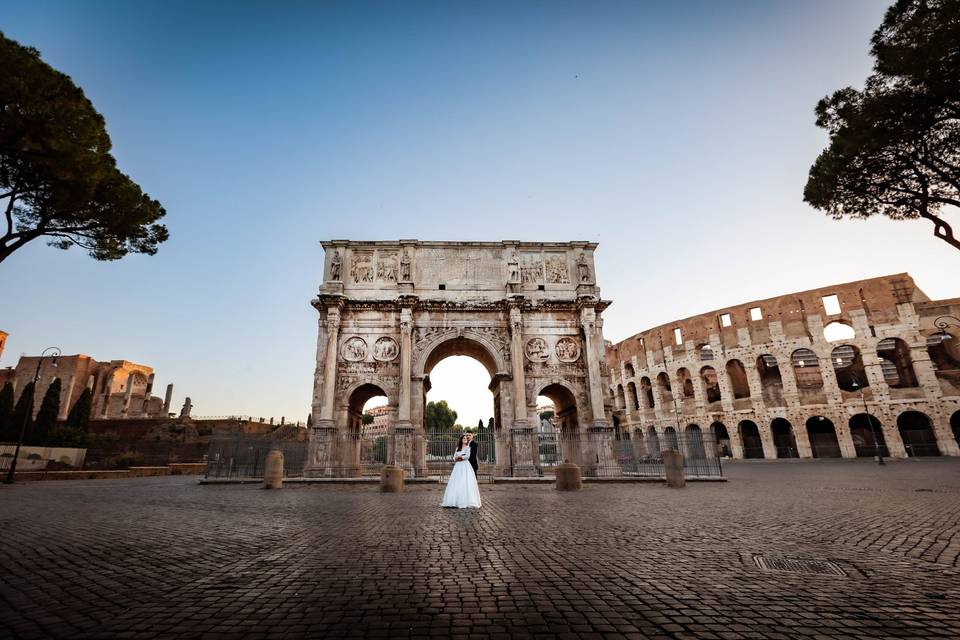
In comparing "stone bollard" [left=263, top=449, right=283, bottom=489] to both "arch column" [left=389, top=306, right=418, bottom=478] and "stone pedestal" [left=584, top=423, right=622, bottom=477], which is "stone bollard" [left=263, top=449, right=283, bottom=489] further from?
"stone pedestal" [left=584, top=423, right=622, bottom=477]

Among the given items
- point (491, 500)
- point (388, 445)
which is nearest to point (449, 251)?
point (388, 445)

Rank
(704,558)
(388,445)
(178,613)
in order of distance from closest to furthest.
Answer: (178,613) → (704,558) → (388,445)

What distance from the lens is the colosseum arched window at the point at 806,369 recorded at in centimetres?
3244

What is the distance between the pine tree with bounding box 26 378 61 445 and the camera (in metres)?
30.0

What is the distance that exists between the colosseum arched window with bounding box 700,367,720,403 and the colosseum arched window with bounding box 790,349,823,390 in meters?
5.86

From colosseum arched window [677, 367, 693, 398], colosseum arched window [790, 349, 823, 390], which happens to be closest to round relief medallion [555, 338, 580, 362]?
colosseum arched window [677, 367, 693, 398]

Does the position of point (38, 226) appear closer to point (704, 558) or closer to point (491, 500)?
point (491, 500)

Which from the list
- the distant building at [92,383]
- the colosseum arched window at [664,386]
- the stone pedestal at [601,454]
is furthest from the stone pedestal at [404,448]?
the distant building at [92,383]

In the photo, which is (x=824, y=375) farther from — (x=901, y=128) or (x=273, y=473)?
(x=273, y=473)

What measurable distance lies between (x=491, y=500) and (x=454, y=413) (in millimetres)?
72535

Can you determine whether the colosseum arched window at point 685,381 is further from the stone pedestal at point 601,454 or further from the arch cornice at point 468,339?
the arch cornice at point 468,339

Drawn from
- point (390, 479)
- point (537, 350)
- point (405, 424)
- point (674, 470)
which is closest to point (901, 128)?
point (674, 470)

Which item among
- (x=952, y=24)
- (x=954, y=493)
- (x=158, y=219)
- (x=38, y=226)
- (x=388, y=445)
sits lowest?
(x=954, y=493)

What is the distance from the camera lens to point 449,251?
22.9 m
